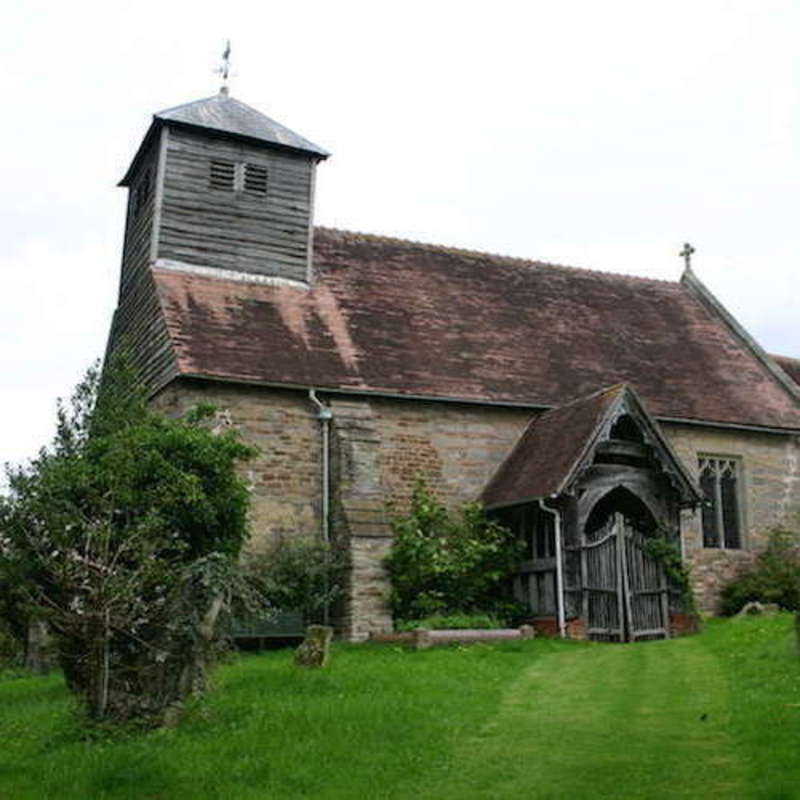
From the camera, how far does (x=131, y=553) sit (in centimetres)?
1322

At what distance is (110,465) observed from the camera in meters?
14.3

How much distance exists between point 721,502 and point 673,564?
5.18 meters

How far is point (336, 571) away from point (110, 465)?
674 centimetres

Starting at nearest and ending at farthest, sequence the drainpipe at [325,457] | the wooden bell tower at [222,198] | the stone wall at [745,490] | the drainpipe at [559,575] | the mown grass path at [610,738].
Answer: the mown grass path at [610,738], the drainpipe at [559,575], the drainpipe at [325,457], the wooden bell tower at [222,198], the stone wall at [745,490]

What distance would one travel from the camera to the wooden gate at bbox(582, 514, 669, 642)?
19938 mm

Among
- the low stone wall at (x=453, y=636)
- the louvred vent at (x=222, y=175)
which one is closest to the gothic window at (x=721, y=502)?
the low stone wall at (x=453, y=636)

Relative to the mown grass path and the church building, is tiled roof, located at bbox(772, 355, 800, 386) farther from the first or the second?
the mown grass path

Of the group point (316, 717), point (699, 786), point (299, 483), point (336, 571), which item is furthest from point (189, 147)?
point (699, 786)

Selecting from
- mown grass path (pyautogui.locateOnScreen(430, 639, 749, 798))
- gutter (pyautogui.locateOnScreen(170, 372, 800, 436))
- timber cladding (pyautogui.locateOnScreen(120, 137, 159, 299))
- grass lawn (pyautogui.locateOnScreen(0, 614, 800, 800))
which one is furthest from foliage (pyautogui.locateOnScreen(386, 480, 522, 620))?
timber cladding (pyautogui.locateOnScreen(120, 137, 159, 299))

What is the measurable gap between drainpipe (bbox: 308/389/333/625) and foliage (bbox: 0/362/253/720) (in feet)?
14.6

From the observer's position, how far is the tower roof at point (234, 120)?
25031 millimetres

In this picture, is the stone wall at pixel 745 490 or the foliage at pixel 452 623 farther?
the stone wall at pixel 745 490

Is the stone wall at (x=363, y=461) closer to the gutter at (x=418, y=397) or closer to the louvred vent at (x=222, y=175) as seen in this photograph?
the gutter at (x=418, y=397)

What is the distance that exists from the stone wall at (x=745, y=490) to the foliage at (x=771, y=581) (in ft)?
0.82
